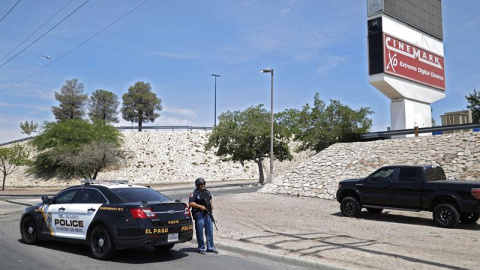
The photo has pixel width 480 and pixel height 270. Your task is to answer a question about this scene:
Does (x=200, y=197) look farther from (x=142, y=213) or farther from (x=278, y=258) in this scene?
(x=278, y=258)

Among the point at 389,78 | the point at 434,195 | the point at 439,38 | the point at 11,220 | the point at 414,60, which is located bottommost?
the point at 11,220

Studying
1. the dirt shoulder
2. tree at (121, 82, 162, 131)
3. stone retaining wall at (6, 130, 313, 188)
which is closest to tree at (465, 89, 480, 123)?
stone retaining wall at (6, 130, 313, 188)

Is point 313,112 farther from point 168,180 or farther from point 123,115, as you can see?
point 123,115

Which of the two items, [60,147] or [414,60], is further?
[60,147]

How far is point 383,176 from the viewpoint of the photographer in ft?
46.8

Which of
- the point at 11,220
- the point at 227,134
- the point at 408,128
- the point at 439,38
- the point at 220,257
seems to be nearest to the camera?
the point at 220,257

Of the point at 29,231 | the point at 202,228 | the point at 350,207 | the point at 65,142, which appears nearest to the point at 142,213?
the point at 202,228

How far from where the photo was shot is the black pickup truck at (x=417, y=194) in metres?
12.1

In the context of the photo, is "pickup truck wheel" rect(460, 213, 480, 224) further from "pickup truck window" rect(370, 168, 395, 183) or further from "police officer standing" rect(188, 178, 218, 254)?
"police officer standing" rect(188, 178, 218, 254)

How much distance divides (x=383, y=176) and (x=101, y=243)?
9.70 meters

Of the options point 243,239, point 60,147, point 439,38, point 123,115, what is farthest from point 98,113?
point 243,239

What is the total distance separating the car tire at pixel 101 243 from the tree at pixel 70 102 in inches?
2952

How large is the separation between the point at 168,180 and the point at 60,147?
1297cm

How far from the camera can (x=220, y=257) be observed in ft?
29.7
